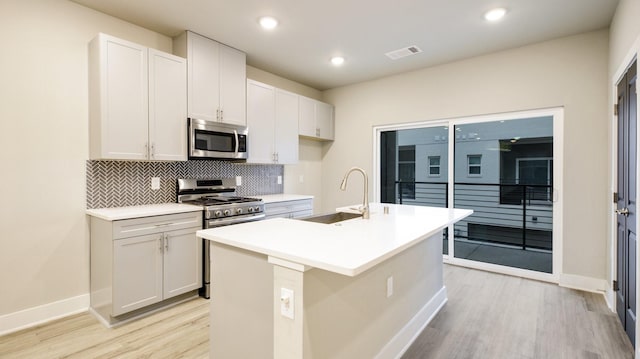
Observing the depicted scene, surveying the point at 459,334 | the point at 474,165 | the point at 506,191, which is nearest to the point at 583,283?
the point at 506,191

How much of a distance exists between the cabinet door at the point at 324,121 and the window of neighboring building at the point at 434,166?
5.38ft

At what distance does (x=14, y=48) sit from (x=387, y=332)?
3.52m

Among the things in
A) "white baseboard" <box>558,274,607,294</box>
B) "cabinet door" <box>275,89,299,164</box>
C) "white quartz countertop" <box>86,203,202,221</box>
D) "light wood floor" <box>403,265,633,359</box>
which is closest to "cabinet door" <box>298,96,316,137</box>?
"cabinet door" <box>275,89,299,164</box>

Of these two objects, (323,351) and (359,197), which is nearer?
(323,351)

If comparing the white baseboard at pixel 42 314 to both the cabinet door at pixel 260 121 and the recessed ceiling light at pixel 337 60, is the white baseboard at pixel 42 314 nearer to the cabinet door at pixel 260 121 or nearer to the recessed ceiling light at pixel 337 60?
the cabinet door at pixel 260 121

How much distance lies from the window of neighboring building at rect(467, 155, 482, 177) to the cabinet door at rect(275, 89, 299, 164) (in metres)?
2.41

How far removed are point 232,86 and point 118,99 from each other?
1215mm

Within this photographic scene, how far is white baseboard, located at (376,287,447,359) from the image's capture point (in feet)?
6.72

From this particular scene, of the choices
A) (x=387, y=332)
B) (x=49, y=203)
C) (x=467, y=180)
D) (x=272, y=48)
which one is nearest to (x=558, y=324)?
(x=387, y=332)

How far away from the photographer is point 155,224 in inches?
108

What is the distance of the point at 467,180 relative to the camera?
4.34m

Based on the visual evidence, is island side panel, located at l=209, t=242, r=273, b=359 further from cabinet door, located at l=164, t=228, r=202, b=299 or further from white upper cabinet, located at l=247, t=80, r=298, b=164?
white upper cabinet, located at l=247, t=80, r=298, b=164

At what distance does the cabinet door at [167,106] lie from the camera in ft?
9.77

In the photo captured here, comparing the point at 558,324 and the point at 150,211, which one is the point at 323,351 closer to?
the point at 150,211
